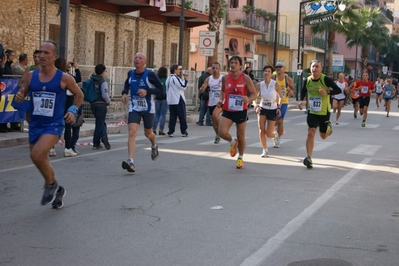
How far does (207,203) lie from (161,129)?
10.8 m

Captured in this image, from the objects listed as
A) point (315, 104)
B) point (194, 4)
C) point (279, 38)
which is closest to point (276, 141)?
point (315, 104)

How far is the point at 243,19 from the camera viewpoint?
49.7 metres

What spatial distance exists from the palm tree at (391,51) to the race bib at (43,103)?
106086 mm

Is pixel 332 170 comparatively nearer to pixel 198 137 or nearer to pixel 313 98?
pixel 313 98

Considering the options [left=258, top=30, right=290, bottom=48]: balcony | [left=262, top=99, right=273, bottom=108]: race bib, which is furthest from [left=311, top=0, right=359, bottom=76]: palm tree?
[left=262, top=99, right=273, bottom=108]: race bib

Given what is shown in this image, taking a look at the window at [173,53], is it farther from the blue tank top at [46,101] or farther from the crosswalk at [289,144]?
the blue tank top at [46,101]

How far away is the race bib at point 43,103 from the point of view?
27.6 feet

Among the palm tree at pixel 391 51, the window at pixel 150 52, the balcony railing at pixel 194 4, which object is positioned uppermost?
the palm tree at pixel 391 51

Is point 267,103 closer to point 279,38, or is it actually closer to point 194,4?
point 194,4

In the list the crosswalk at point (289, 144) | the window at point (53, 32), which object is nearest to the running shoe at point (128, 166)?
the crosswalk at point (289, 144)

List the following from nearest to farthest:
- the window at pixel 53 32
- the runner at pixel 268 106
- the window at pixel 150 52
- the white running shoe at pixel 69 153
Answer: the white running shoe at pixel 69 153, the runner at pixel 268 106, the window at pixel 53 32, the window at pixel 150 52

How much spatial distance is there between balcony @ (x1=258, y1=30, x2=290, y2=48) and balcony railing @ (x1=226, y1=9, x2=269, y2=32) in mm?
3900

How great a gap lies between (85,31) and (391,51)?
92387 millimetres

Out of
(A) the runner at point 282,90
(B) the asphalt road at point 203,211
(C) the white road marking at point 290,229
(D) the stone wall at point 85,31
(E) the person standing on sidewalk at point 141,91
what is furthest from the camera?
(D) the stone wall at point 85,31
